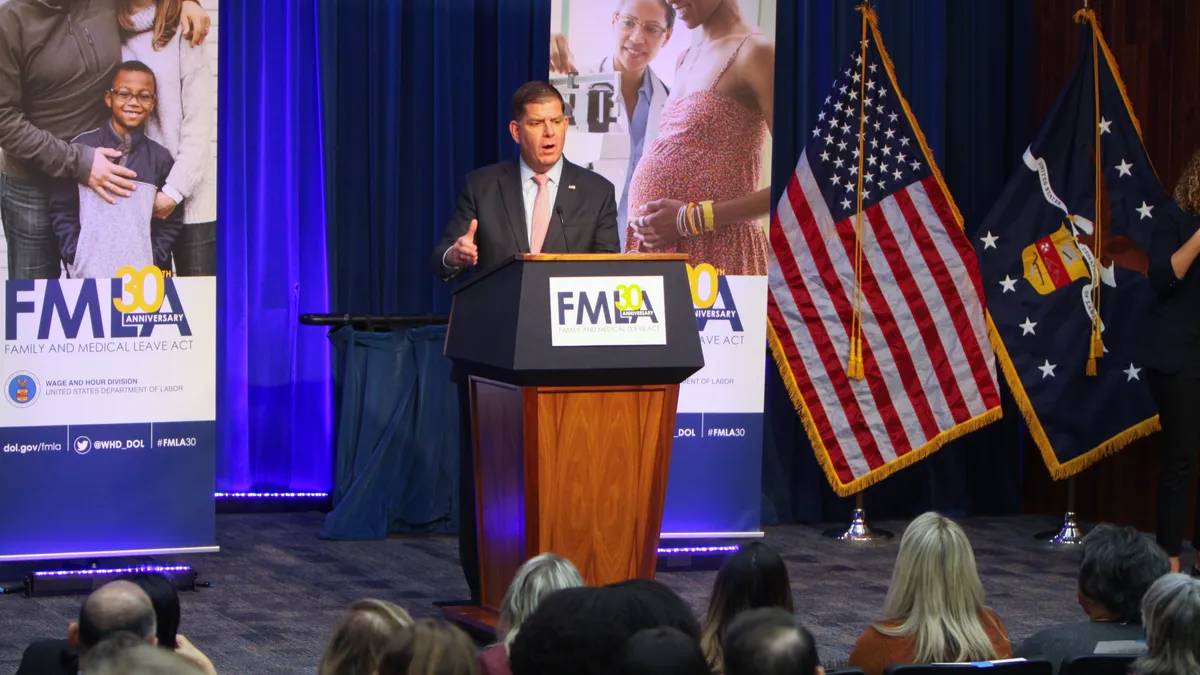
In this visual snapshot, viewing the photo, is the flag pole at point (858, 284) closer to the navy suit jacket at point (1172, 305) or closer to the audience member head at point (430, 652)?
the navy suit jacket at point (1172, 305)

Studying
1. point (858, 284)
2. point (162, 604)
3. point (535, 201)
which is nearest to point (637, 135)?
point (535, 201)

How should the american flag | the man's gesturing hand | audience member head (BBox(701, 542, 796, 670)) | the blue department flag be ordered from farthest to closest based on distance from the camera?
the american flag < the blue department flag < the man's gesturing hand < audience member head (BBox(701, 542, 796, 670))

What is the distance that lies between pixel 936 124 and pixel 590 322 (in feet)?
12.7

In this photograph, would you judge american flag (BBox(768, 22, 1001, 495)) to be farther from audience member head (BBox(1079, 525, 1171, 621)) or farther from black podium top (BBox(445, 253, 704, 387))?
audience member head (BBox(1079, 525, 1171, 621))

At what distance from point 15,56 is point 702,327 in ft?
8.80

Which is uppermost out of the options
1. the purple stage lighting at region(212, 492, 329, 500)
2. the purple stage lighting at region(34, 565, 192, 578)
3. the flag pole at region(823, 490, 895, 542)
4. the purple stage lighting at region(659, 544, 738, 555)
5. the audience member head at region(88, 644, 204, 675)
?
the audience member head at region(88, 644, 204, 675)

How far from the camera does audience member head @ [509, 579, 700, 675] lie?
7.20ft

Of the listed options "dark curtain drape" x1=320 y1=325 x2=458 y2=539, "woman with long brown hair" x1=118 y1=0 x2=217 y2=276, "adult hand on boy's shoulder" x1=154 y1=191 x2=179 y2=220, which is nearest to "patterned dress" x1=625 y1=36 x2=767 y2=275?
"dark curtain drape" x1=320 y1=325 x2=458 y2=539

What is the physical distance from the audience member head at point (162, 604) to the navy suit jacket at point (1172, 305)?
3.85m

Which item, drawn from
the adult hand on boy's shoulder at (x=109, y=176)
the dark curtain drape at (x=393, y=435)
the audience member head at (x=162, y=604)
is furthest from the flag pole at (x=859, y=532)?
the audience member head at (x=162, y=604)

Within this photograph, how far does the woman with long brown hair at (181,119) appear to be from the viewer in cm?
527

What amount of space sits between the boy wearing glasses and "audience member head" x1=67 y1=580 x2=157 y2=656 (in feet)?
9.31

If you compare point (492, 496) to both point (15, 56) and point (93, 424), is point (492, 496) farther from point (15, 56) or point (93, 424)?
point (15, 56)

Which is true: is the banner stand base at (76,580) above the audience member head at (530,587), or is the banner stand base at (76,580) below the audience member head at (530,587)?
below
